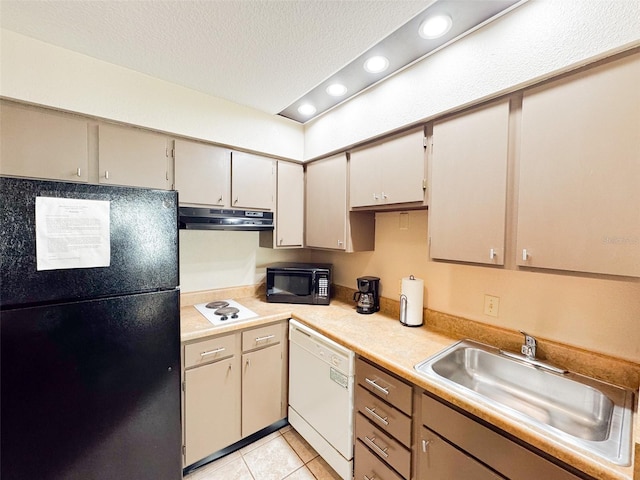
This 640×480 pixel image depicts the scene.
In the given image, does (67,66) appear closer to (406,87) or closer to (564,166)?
(406,87)

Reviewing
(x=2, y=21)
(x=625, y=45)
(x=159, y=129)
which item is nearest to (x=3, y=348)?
(x=159, y=129)

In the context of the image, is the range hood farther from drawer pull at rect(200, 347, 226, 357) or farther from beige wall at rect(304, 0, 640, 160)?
beige wall at rect(304, 0, 640, 160)

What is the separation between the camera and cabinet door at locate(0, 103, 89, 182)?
4.11 ft

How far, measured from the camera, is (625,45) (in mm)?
865

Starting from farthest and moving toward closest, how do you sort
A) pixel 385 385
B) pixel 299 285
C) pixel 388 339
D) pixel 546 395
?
pixel 299 285 < pixel 388 339 < pixel 385 385 < pixel 546 395

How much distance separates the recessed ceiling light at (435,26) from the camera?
1.17 meters

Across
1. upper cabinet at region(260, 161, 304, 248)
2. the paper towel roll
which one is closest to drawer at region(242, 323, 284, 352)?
upper cabinet at region(260, 161, 304, 248)

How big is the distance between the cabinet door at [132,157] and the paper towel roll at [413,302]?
171 centimetres

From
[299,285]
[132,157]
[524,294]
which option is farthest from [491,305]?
[132,157]

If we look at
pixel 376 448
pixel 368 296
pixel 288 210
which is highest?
pixel 288 210

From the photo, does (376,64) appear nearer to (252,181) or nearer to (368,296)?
(252,181)

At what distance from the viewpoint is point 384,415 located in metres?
1.32

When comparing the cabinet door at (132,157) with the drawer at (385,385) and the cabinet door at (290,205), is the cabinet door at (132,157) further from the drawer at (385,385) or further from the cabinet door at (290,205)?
the drawer at (385,385)

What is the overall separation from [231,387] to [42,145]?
1.71 meters
